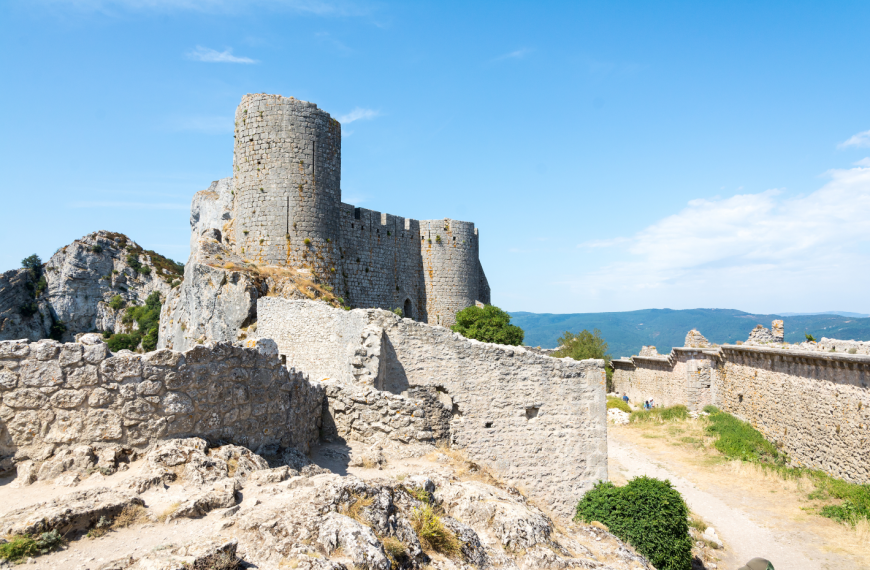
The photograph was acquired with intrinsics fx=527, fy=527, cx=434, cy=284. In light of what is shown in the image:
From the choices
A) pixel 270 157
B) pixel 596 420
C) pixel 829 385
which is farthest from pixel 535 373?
pixel 270 157

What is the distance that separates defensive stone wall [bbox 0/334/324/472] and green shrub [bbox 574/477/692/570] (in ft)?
23.5

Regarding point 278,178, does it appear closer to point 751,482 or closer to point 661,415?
point 751,482

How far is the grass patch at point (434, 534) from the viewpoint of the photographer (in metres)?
5.06

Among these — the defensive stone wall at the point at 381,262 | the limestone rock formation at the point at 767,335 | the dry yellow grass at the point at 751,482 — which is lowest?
the dry yellow grass at the point at 751,482

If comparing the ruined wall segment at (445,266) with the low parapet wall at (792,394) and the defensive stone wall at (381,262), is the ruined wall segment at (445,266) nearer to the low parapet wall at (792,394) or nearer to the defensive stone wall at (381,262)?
the defensive stone wall at (381,262)

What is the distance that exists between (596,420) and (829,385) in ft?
27.9

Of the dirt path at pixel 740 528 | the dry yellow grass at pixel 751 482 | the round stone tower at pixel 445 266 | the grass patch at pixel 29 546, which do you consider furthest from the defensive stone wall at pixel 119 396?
the round stone tower at pixel 445 266

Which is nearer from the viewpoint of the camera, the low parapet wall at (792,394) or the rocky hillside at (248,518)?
the rocky hillside at (248,518)

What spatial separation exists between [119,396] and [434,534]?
3.30 meters

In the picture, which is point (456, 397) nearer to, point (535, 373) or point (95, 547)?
point (535, 373)

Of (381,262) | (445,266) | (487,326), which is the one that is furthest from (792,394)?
(381,262)

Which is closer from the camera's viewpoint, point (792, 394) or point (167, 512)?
point (167, 512)

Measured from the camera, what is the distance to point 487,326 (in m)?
27.1

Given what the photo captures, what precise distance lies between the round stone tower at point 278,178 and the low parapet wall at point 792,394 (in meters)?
17.0
